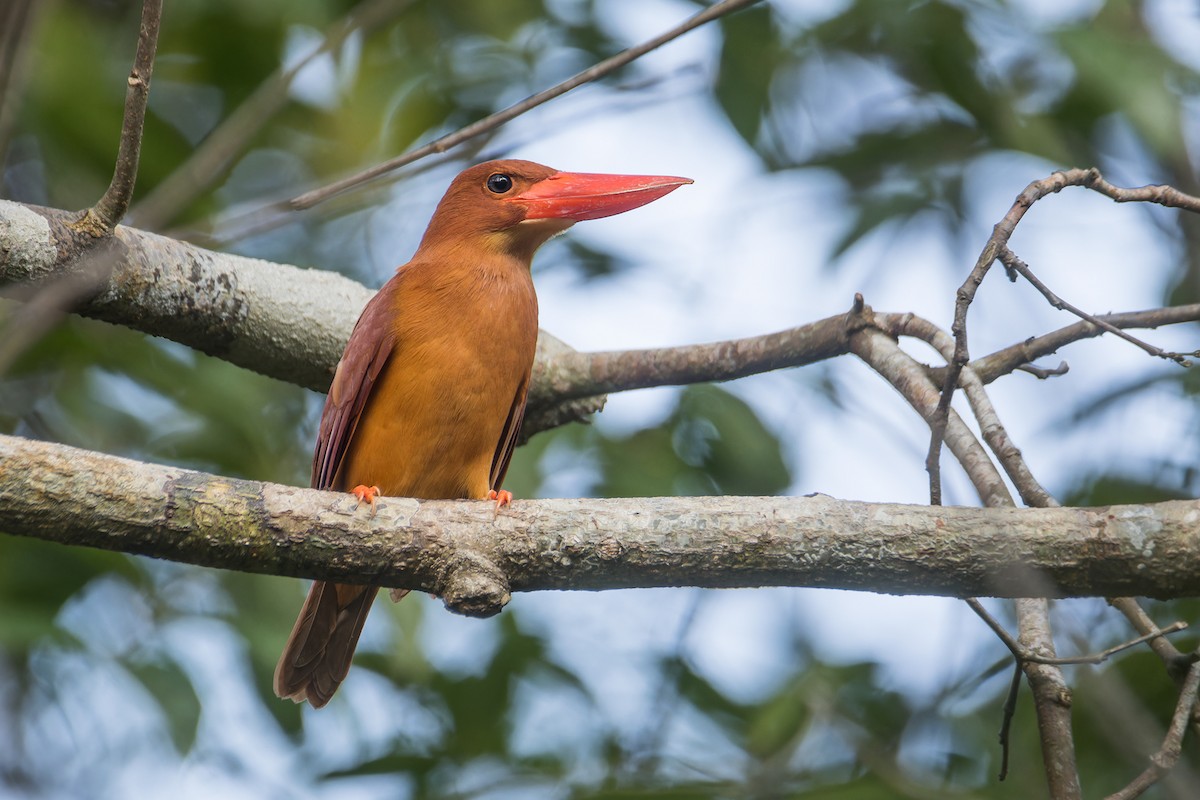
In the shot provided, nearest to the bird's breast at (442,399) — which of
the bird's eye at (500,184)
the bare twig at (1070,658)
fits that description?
the bird's eye at (500,184)

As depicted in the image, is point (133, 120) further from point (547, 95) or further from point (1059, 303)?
point (1059, 303)

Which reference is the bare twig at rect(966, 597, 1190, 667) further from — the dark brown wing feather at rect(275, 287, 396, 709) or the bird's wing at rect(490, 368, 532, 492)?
the dark brown wing feather at rect(275, 287, 396, 709)

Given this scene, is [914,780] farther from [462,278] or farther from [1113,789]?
[462,278]

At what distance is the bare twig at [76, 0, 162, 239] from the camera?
2225mm

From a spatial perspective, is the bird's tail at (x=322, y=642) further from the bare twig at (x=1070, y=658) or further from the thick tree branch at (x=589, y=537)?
the bare twig at (x=1070, y=658)

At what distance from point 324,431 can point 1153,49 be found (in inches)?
103

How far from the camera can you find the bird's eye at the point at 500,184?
417cm

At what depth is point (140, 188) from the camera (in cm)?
383

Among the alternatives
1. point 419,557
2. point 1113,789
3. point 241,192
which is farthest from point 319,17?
→ point 1113,789

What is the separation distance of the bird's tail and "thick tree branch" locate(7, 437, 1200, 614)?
1190 millimetres

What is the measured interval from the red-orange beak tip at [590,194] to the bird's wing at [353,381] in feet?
2.20

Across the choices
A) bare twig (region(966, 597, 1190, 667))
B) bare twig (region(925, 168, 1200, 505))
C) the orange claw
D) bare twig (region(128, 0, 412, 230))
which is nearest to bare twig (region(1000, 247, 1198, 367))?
bare twig (region(925, 168, 1200, 505))

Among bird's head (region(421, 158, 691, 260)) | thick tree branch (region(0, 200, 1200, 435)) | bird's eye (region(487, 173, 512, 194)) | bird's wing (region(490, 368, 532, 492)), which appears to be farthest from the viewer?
bird's eye (region(487, 173, 512, 194))

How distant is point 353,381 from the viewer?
3564 millimetres
